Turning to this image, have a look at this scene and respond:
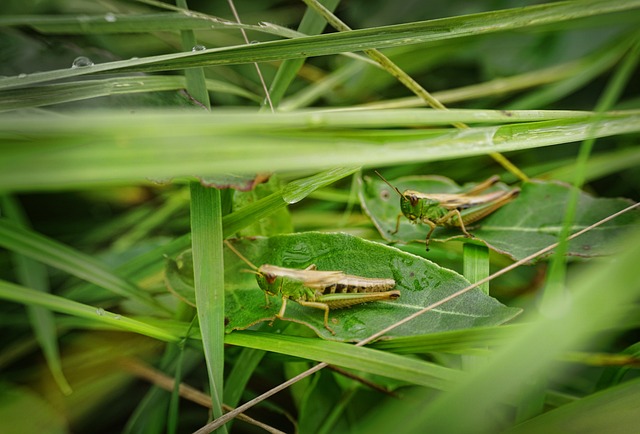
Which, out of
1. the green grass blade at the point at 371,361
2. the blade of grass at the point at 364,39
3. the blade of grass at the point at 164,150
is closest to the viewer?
the blade of grass at the point at 164,150

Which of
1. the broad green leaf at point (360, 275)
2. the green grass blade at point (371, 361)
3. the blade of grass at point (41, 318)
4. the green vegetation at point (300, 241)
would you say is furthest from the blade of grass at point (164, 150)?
the blade of grass at point (41, 318)

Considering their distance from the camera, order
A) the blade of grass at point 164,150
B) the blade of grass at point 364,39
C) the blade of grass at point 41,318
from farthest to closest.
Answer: the blade of grass at point 41,318, the blade of grass at point 364,39, the blade of grass at point 164,150

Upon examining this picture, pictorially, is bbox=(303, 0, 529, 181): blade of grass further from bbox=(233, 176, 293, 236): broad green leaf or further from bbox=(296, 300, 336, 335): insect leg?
bbox=(296, 300, 336, 335): insect leg

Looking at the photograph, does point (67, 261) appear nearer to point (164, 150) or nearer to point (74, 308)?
point (74, 308)

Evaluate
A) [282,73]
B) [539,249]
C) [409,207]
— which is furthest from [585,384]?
[282,73]

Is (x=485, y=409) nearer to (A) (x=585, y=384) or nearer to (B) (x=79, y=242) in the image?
(A) (x=585, y=384)

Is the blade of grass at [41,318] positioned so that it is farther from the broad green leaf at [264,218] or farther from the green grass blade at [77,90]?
the broad green leaf at [264,218]

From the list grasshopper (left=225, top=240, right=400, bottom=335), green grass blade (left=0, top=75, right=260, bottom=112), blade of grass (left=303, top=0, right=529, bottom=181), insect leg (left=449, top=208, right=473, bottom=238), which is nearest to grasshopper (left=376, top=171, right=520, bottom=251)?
insect leg (left=449, top=208, right=473, bottom=238)
